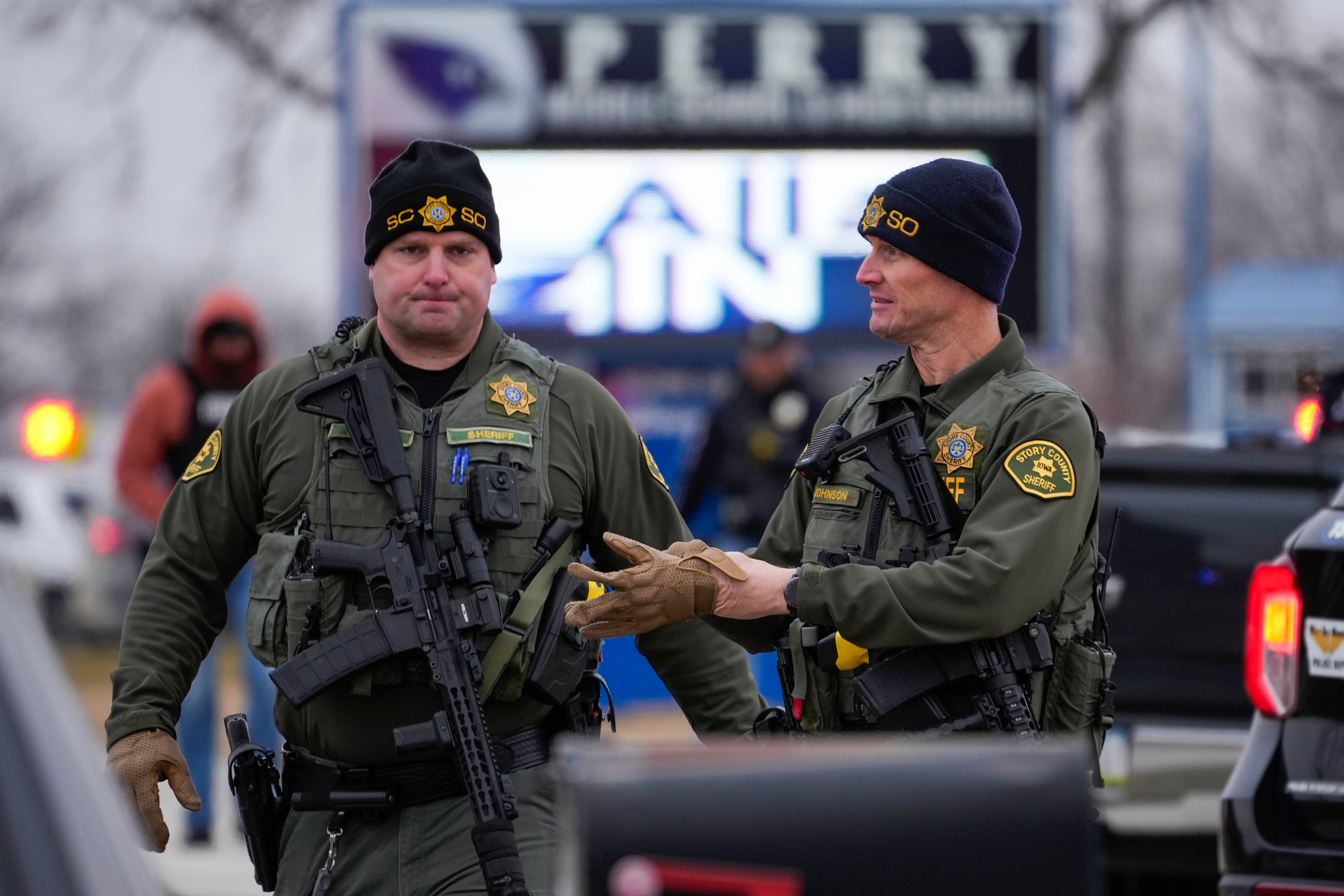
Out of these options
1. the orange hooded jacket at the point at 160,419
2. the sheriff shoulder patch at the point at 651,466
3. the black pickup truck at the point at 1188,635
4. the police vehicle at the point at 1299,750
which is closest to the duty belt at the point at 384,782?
the sheriff shoulder patch at the point at 651,466

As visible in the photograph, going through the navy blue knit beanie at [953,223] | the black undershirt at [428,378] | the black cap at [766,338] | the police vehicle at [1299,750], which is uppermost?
the navy blue knit beanie at [953,223]

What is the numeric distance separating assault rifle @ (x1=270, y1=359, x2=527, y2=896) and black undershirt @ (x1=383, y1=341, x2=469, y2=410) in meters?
0.18

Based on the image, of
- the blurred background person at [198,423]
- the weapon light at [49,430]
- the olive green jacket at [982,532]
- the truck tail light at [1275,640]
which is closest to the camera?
the olive green jacket at [982,532]

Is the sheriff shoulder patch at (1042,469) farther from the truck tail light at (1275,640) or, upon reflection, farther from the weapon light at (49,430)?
the weapon light at (49,430)

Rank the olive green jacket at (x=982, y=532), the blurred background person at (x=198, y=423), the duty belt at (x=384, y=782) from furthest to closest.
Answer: the blurred background person at (x=198, y=423)
the duty belt at (x=384, y=782)
the olive green jacket at (x=982, y=532)

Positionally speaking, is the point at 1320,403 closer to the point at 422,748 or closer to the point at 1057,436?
the point at 1057,436

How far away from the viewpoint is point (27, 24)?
15.7 meters

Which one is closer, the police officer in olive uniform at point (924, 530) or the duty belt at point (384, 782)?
the police officer in olive uniform at point (924, 530)

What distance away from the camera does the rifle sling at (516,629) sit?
351 cm

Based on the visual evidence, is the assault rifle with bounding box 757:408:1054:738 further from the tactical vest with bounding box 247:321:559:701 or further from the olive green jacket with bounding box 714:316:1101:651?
the tactical vest with bounding box 247:321:559:701

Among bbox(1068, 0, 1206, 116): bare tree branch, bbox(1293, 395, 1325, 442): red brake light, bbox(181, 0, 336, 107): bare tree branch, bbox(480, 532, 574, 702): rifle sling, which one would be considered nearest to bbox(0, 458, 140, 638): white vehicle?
bbox(181, 0, 336, 107): bare tree branch

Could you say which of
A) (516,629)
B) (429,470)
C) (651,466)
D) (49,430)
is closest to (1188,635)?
(651,466)

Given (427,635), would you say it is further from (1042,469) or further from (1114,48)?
(1114,48)

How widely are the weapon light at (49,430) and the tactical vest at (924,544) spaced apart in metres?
6.34
